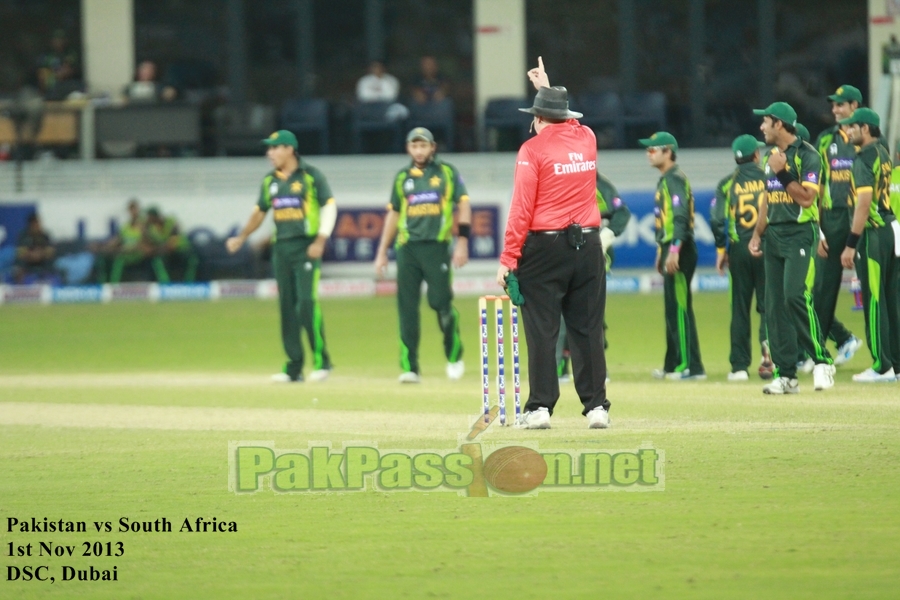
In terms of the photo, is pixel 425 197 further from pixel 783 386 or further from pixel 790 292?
pixel 783 386

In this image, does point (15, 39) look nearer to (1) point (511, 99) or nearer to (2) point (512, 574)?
(1) point (511, 99)

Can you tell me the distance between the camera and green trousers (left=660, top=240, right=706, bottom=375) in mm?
12156

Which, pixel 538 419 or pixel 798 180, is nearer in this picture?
pixel 538 419

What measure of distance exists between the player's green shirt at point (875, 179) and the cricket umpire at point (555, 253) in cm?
307

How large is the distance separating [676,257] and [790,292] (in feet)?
5.66

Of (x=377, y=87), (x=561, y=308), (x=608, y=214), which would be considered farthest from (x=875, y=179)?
(x=377, y=87)

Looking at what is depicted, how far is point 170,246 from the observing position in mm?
23719

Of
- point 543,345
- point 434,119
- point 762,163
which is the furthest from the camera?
point 434,119

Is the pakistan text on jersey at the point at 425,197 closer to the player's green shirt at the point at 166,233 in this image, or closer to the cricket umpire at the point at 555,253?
the cricket umpire at the point at 555,253

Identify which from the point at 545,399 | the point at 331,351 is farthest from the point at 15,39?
the point at 545,399

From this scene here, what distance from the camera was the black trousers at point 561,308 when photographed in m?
8.58

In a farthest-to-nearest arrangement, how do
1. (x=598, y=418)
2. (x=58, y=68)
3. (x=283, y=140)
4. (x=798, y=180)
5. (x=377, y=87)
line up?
(x=58, y=68)
(x=377, y=87)
(x=283, y=140)
(x=798, y=180)
(x=598, y=418)

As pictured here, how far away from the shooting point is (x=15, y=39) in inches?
1131

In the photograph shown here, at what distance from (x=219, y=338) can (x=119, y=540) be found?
11.4m
